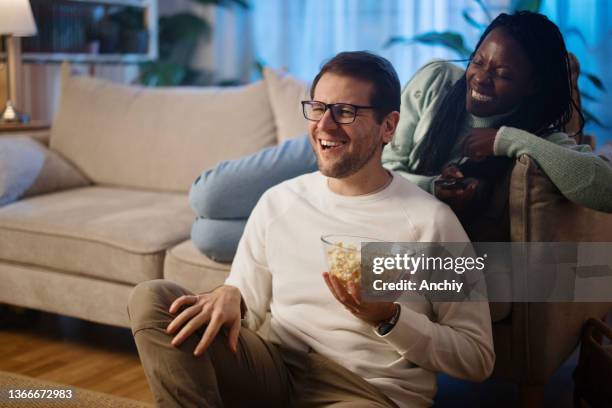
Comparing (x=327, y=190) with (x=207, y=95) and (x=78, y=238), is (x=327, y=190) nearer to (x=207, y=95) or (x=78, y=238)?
(x=78, y=238)

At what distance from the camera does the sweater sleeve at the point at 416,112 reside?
1.74 m

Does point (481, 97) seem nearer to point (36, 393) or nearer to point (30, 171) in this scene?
point (36, 393)

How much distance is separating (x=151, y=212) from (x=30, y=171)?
59 centimetres

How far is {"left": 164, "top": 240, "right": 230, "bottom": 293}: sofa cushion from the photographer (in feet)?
7.04

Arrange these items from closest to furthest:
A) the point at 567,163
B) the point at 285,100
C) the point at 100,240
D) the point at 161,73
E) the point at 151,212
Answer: the point at 567,163 → the point at 100,240 → the point at 151,212 → the point at 285,100 → the point at 161,73

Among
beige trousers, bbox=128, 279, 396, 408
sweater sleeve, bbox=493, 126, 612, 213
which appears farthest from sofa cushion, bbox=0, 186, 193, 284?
sweater sleeve, bbox=493, 126, 612, 213

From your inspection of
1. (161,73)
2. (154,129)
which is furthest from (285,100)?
(161,73)

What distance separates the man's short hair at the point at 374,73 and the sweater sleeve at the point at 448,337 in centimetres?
23

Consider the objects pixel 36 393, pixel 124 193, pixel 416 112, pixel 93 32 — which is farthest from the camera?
pixel 93 32

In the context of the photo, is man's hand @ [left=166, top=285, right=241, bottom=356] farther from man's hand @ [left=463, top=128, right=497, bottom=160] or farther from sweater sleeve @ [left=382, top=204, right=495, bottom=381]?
man's hand @ [left=463, top=128, right=497, bottom=160]

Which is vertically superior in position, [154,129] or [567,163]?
[567,163]

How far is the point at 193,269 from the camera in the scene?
2.19m

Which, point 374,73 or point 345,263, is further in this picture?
point 374,73

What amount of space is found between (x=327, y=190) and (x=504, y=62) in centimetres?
43
